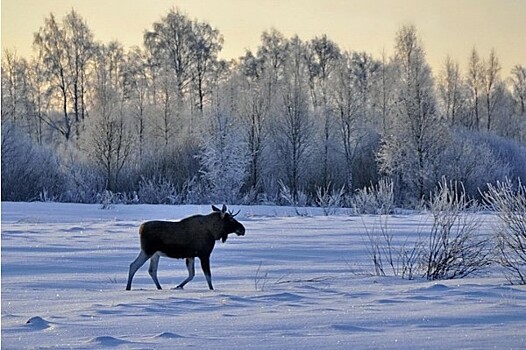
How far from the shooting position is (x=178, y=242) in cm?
973

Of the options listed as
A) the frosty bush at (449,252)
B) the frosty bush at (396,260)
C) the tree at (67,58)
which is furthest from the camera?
the tree at (67,58)

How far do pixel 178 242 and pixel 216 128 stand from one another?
102ft

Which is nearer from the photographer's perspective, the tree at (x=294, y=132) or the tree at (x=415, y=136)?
the tree at (x=415, y=136)

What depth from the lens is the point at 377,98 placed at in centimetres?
5103

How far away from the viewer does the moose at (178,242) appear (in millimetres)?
9633

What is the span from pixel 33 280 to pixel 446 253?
5.55 m

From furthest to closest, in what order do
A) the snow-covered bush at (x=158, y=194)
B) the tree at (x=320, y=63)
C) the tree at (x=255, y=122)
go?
1. the tree at (x=320, y=63)
2. the tree at (x=255, y=122)
3. the snow-covered bush at (x=158, y=194)

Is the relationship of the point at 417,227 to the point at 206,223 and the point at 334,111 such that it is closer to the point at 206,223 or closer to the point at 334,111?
the point at 206,223

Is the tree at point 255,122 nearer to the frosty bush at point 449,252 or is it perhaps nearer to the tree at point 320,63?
the tree at point 320,63

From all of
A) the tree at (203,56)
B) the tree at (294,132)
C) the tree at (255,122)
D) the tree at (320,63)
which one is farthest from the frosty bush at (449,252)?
the tree at (203,56)

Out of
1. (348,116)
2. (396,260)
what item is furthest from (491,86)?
(396,260)

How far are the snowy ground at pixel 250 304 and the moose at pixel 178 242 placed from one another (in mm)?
304

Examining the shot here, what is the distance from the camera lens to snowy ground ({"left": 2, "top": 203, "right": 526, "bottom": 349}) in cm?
558

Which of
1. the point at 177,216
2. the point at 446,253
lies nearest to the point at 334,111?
the point at 177,216
